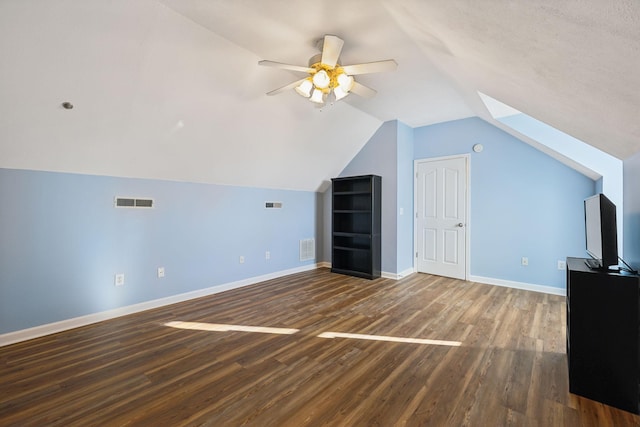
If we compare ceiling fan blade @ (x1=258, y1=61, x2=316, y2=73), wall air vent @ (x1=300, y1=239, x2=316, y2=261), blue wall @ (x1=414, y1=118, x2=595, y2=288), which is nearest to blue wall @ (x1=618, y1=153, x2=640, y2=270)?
blue wall @ (x1=414, y1=118, x2=595, y2=288)

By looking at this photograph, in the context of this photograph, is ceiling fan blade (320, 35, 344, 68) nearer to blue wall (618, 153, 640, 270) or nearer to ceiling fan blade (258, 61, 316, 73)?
ceiling fan blade (258, 61, 316, 73)

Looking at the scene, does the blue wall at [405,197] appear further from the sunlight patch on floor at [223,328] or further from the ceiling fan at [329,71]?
the sunlight patch on floor at [223,328]

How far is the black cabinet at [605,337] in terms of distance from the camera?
1.60 m

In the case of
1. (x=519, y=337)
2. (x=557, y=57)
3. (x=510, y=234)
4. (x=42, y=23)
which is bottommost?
(x=519, y=337)

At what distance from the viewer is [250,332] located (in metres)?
2.60

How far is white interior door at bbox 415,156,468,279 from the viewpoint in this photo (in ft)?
14.6

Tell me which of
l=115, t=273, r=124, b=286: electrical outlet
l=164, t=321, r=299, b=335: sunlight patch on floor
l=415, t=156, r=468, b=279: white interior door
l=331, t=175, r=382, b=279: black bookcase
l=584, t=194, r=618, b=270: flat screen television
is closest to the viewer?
l=584, t=194, r=618, b=270: flat screen television

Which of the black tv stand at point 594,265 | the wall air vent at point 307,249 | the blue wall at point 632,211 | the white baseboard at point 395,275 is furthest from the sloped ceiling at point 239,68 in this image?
the white baseboard at point 395,275

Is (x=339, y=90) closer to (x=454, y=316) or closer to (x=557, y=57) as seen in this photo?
(x=557, y=57)

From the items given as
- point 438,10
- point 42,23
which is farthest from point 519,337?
point 42,23

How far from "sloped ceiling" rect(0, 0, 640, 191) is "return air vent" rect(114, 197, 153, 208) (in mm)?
287

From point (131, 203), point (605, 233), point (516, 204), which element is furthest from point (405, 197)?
point (131, 203)

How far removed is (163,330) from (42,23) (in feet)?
8.34

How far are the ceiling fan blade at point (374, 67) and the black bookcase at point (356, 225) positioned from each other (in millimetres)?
2460
